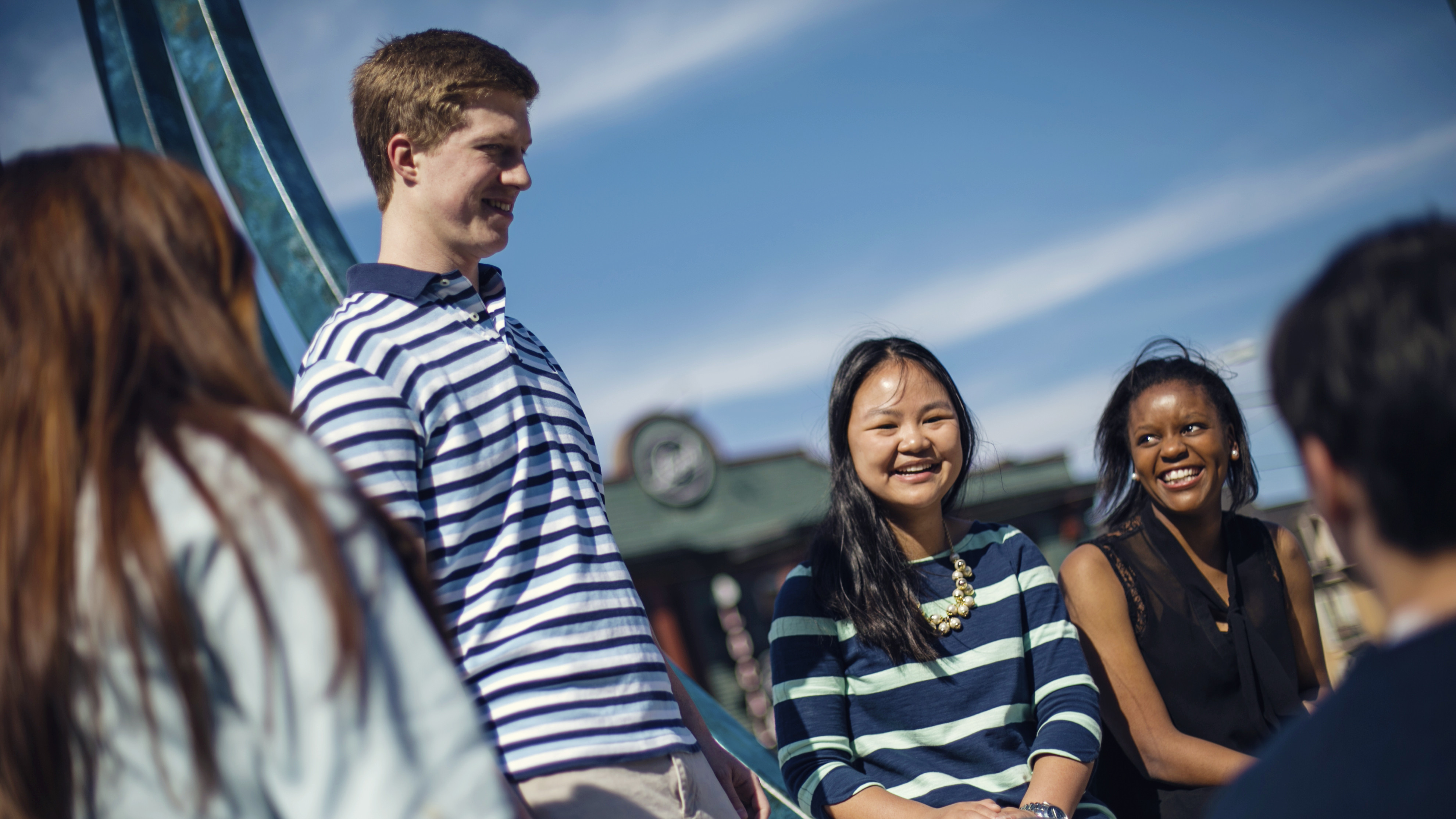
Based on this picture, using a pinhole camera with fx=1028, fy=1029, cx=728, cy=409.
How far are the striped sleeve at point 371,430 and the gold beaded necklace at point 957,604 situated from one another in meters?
1.14

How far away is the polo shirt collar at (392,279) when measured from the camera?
1463 millimetres

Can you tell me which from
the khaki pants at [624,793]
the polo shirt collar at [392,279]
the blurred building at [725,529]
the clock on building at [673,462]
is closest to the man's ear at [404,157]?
the polo shirt collar at [392,279]

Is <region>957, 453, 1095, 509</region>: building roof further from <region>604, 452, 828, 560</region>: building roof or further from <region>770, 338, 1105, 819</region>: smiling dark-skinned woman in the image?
<region>770, 338, 1105, 819</region>: smiling dark-skinned woman

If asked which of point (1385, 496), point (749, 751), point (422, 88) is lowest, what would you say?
point (749, 751)

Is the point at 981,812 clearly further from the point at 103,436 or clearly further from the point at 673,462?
the point at 673,462

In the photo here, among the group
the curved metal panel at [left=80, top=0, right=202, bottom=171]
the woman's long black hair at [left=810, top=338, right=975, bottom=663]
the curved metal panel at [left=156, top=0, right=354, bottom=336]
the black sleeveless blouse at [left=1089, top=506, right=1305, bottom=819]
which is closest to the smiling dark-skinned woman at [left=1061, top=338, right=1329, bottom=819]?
the black sleeveless blouse at [left=1089, top=506, right=1305, bottom=819]

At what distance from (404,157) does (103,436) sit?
3.07 feet

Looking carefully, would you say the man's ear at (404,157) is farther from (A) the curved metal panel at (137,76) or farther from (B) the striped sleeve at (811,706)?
(A) the curved metal panel at (137,76)

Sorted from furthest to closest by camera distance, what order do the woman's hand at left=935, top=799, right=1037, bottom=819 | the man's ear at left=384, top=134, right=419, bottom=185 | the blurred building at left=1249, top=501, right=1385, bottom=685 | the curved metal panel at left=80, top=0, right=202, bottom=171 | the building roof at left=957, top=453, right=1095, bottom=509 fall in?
the building roof at left=957, top=453, right=1095, bottom=509 → the blurred building at left=1249, top=501, right=1385, bottom=685 → the curved metal panel at left=80, top=0, right=202, bottom=171 → the woman's hand at left=935, top=799, right=1037, bottom=819 → the man's ear at left=384, top=134, right=419, bottom=185

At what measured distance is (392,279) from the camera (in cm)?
148

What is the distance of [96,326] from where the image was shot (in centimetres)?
77

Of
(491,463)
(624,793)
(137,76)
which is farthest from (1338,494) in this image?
(137,76)

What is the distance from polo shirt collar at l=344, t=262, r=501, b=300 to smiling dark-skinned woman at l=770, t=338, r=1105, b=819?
98cm

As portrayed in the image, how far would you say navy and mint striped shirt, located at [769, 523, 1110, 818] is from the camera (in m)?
1.90
